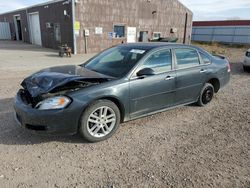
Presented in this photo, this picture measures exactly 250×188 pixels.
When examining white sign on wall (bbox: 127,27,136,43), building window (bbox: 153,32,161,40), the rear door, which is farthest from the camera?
building window (bbox: 153,32,161,40)

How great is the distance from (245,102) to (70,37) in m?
13.6

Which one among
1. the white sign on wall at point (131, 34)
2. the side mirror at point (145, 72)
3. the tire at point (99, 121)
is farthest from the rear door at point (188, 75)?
the white sign on wall at point (131, 34)

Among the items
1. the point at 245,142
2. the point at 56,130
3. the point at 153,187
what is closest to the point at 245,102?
the point at 245,142

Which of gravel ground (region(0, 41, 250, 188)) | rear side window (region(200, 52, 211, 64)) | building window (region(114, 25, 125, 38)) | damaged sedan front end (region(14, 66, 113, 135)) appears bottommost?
gravel ground (region(0, 41, 250, 188))

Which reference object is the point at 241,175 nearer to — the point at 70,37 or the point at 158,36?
the point at 70,37

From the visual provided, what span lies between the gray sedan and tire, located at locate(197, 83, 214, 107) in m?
0.03

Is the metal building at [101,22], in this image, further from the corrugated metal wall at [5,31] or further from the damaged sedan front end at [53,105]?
the damaged sedan front end at [53,105]

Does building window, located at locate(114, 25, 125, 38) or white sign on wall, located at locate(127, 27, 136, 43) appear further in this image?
white sign on wall, located at locate(127, 27, 136, 43)

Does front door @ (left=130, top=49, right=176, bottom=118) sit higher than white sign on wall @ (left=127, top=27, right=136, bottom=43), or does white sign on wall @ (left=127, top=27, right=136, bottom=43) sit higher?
white sign on wall @ (left=127, top=27, right=136, bottom=43)

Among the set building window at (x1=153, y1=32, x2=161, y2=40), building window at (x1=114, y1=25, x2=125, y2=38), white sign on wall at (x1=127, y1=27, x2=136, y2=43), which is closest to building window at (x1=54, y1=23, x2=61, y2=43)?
building window at (x1=114, y1=25, x2=125, y2=38)

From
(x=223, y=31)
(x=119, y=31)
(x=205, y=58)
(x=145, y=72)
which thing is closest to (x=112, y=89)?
(x=145, y=72)

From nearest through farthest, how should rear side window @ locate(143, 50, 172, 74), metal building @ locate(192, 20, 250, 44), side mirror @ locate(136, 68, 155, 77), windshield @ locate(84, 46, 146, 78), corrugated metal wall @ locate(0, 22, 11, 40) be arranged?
side mirror @ locate(136, 68, 155, 77) → windshield @ locate(84, 46, 146, 78) → rear side window @ locate(143, 50, 172, 74) → metal building @ locate(192, 20, 250, 44) → corrugated metal wall @ locate(0, 22, 11, 40)

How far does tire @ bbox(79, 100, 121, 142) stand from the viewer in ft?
11.0

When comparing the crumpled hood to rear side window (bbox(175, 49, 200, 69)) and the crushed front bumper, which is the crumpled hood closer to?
the crushed front bumper
